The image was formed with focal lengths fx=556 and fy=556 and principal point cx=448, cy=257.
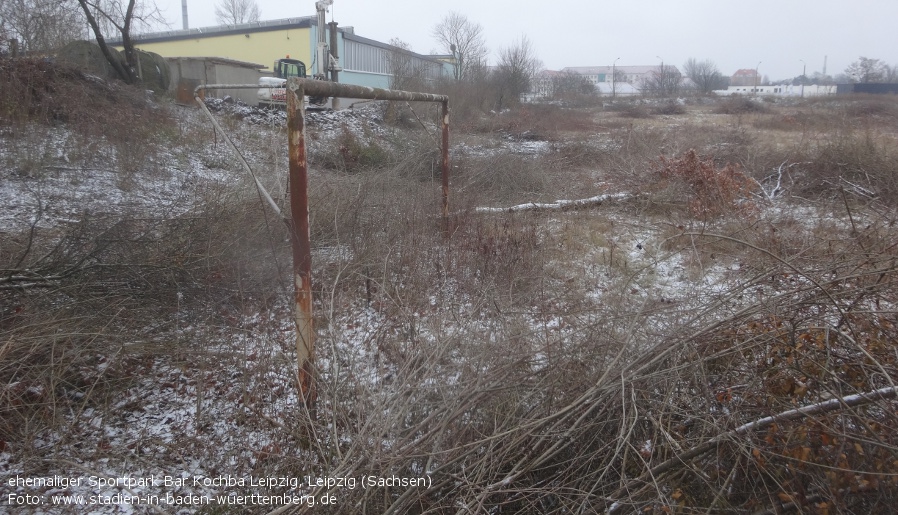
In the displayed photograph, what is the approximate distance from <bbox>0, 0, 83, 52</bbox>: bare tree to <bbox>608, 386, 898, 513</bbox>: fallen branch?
561 inches

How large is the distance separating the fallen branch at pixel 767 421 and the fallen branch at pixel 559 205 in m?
5.42

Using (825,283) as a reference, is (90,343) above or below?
below

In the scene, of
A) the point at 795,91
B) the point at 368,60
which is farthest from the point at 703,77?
the point at 368,60

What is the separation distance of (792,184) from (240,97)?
17.9 m

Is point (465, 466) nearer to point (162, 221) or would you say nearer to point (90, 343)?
point (90, 343)

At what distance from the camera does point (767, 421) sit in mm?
2258

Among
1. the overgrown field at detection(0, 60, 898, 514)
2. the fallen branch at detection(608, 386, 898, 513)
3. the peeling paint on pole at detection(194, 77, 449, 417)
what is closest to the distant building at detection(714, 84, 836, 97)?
the overgrown field at detection(0, 60, 898, 514)

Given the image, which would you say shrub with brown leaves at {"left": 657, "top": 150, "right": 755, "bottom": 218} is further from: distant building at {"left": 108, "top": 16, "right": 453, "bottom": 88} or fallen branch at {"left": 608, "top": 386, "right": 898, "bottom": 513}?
distant building at {"left": 108, "top": 16, "right": 453, "bottom": 88}

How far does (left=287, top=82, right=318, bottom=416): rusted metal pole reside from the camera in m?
A: 2.79

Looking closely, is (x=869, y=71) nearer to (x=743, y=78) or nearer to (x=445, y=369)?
(x=743, y=78)

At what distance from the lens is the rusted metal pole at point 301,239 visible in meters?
2.79

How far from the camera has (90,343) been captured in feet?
11.0

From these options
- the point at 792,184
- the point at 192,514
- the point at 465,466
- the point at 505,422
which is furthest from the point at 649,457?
the point at 792,184

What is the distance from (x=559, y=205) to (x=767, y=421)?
6258 mm
